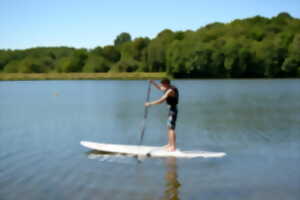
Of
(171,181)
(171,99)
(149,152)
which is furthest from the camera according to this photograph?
(149,152)

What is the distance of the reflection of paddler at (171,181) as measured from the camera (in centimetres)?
790

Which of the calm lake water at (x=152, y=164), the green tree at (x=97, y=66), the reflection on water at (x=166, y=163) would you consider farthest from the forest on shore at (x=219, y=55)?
the reflection on water at (x=166, y=163)

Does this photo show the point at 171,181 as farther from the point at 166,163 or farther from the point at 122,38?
the point at 122,38

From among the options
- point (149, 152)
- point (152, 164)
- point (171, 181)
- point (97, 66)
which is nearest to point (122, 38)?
point (97, 66)

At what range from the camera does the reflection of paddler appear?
790cm

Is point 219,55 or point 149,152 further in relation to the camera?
point 219,55

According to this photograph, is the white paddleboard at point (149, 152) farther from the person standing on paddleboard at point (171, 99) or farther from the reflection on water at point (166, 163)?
the person standing on paddleboard at point (171, 99)

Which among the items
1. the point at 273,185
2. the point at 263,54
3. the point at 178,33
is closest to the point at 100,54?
the point at 178,33

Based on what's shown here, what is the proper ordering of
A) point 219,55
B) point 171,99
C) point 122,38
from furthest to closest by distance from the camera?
1. point 122,38
2. point 219,55
3. point 171,99

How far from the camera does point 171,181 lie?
8.82 meters

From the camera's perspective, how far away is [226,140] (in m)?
13.8

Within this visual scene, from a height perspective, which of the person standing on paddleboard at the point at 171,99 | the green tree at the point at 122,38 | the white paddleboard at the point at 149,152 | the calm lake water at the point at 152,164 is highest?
the green tree at the point at 122,38

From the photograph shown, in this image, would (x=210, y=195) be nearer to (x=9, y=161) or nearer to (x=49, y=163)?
(x=49, y=163)

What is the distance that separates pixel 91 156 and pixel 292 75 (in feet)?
247
